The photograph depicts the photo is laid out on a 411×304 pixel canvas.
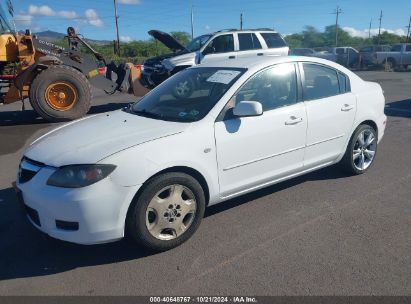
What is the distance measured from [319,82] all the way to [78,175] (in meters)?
2.93

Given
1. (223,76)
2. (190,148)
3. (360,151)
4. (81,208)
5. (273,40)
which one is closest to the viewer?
(81,208)

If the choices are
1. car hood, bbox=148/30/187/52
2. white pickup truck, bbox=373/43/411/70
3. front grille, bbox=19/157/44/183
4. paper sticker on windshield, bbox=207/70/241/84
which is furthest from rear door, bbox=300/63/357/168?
white pickup truck, bbox=373/43/411/70

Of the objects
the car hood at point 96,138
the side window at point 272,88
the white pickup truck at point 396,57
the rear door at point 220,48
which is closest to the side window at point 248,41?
the rear door at point 220,48

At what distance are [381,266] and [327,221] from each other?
81cm

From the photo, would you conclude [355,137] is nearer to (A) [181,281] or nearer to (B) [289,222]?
(B) [289,222]

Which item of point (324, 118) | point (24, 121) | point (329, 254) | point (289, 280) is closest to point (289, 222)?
point (329, 254)

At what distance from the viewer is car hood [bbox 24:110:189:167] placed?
3014 millimetres

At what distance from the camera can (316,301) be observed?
103 inches

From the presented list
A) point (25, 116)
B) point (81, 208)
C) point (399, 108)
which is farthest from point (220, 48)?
point (81, 208)

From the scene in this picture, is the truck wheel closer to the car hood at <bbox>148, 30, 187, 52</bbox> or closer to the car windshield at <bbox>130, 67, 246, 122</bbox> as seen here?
the car hood at <bbox>148, 30, 187, 52</bbox>

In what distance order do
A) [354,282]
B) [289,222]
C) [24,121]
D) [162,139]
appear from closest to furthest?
[354,282] → [162,139] → [289,222] → [24,121]

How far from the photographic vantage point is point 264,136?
147 inches

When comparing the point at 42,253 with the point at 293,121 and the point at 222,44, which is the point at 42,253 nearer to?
the point at 293,121

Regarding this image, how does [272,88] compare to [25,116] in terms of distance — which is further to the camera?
[25,116]
